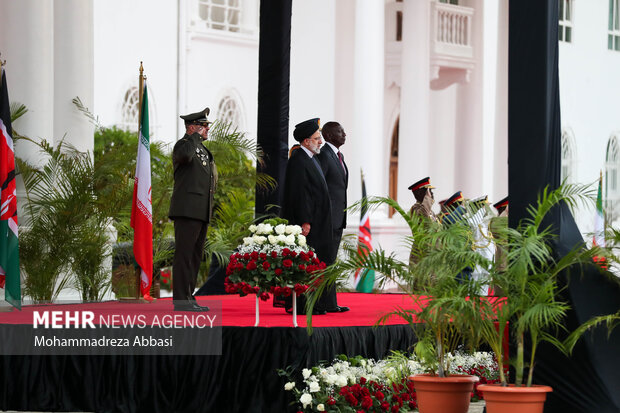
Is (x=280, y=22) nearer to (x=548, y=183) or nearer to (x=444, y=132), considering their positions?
(x=548, y=183)

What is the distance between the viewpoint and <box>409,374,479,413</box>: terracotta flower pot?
7.64 m

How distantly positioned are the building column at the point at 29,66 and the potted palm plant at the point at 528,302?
6.78 meters

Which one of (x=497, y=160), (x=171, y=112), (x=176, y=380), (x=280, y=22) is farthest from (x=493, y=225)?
(x=171, y=112)

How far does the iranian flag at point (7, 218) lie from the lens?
10727mm

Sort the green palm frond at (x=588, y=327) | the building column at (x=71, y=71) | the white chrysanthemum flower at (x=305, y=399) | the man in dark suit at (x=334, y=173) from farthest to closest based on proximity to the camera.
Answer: the building column at (x=71, y=71) → the man in dark suit at (x=334, y=173) → the white chrysanthemum flower at (x=305, y=399) → the green palm frond at (x=588, y=327)

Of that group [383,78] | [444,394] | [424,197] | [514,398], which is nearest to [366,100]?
[383,78]

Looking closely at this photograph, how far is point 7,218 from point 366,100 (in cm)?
A: 1295

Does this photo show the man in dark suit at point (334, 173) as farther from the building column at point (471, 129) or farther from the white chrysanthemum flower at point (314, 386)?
the building column at point (471, 129)

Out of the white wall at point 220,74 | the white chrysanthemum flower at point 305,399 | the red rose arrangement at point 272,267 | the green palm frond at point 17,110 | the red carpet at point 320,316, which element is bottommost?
the white chrysanthemum flower at point 305,399

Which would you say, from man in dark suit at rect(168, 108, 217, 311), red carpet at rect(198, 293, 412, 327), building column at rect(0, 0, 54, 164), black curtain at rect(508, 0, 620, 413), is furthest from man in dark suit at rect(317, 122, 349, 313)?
black curtain at rect(508, 0, 620, 413)

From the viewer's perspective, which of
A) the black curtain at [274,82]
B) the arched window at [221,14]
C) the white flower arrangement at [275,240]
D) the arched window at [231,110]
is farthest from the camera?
the arched window at [231,110]

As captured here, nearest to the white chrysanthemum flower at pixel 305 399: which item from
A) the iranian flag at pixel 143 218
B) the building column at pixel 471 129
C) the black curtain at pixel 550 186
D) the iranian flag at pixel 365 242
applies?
the black curtain at pixel 550 186

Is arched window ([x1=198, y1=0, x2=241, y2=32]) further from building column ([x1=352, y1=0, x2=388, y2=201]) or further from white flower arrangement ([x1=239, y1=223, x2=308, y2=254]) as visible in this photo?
white flower arrangement ([x1=239, y1=223, x2=308, y2=254])

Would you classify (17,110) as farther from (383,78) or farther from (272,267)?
(383,78)
